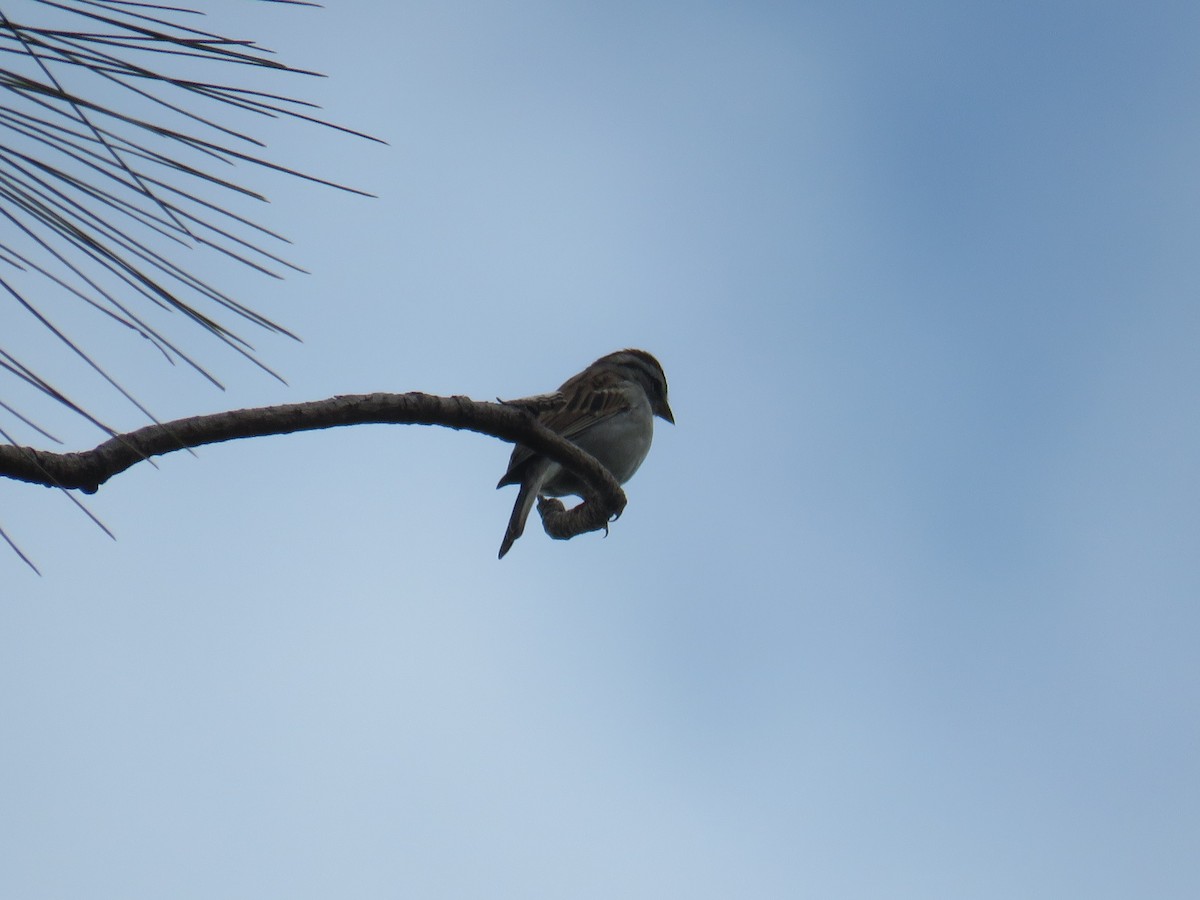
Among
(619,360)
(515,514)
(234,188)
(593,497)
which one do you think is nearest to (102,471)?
(234,188)

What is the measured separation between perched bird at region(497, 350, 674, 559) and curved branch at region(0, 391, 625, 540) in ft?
11.5

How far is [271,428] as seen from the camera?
2631 millimetres

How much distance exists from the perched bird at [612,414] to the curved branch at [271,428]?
3.50 metres

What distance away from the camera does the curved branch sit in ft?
7.86

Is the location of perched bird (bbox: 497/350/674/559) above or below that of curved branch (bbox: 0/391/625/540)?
above

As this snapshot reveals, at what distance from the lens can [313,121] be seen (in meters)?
1.95

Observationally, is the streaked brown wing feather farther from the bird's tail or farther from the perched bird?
the bird's tail

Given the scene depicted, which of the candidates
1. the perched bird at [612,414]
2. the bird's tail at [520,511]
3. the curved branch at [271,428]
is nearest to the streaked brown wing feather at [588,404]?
the perched bird at [612,414]

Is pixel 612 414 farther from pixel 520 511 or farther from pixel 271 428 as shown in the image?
pixel 271 428

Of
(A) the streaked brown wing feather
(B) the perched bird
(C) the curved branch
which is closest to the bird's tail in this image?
(B) the perched bird

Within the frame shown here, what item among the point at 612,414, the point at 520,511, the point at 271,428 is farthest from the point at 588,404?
the point at 271,428

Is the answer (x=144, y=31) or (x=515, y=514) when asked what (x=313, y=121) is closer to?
(x=144, y=31)

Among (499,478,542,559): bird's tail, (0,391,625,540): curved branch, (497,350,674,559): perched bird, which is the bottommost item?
(0,391,625,540): curved branch

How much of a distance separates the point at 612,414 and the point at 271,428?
5218mm
